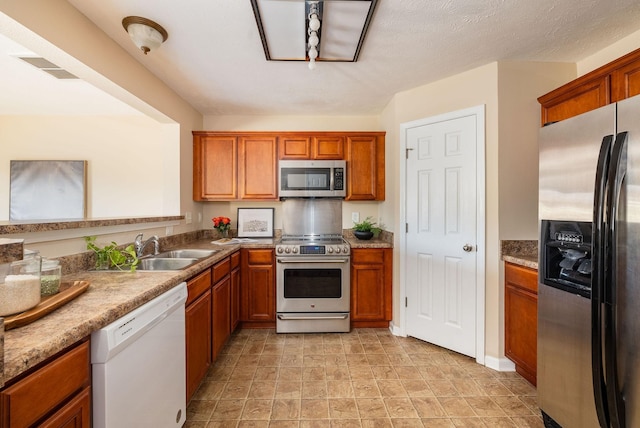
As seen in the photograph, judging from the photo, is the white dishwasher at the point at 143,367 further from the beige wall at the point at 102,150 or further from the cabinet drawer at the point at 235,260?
the beige wall at the point at 102,150

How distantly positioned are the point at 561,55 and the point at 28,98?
16.3 feet

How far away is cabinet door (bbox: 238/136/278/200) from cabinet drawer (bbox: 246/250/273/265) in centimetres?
67

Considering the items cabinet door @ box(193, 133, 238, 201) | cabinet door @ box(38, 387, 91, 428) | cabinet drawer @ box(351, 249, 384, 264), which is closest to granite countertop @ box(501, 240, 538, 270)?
cabinet drawer @ box(351, 249, 384, 264)

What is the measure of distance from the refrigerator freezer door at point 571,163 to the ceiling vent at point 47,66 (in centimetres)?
352

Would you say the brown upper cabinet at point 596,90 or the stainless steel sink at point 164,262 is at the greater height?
the brown upper cabinet at point 596,90

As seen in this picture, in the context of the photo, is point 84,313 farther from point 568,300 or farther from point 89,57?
point 568,300

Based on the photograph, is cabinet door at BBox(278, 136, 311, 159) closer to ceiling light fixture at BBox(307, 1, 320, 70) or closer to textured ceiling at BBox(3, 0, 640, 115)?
textured ceiling at BBox(3, 0, 640, 115)

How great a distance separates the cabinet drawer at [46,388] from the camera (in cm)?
69

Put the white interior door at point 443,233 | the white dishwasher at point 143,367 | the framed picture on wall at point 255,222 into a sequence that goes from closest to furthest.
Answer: the white dishwasher at point 143,367 < the white interior door at point 443,233 < the framed picture on wall at point 255,222

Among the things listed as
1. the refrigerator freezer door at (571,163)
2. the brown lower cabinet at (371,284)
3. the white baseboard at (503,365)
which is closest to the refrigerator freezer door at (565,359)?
the refrigerator freezer door at (571,163)

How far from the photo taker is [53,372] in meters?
0.80

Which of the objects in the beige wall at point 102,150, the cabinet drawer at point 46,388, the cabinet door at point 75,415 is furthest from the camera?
the beige wall at point 102,150

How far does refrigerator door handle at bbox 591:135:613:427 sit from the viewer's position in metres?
1.20

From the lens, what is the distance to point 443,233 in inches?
98.6
